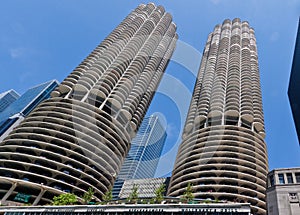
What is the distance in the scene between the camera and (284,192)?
4559 cm

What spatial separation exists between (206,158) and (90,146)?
3620 centimetres

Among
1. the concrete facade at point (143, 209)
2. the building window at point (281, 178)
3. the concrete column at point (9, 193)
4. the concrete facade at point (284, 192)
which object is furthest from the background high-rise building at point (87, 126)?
the building window at point (281, 178)

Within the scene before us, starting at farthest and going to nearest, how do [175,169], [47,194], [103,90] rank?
[103,90]
[175,169]
[47,194]

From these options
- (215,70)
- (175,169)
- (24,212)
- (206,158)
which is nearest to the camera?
(24,212)

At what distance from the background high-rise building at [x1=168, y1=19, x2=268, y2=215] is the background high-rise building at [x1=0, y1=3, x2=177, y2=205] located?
21.9 meters

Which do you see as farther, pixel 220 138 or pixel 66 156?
pixel 220 138

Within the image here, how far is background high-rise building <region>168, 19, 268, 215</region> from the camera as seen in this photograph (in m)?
85.4

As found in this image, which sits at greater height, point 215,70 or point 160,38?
point 160,38

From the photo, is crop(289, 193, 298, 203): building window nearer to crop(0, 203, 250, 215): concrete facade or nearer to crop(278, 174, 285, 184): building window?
crop(278, 174, 285, 184): building window

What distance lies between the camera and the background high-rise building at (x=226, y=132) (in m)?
85.4

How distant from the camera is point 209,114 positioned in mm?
109562

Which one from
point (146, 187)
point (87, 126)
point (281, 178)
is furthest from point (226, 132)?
point (146, 187)

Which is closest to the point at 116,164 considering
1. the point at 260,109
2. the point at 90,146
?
the point at 90,146

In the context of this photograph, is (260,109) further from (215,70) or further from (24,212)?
(24,212)
